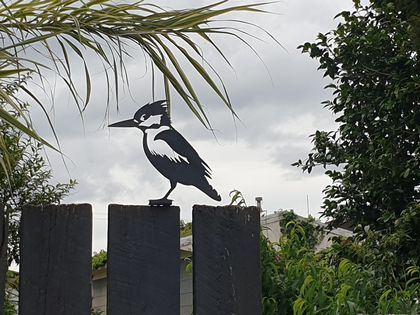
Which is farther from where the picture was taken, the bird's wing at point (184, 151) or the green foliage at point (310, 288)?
the green foliage at point (310, 288)

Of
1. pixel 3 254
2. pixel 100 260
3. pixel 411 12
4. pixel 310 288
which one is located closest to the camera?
pixel 3 254

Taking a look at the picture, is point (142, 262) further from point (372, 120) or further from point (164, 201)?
point (372, 120)

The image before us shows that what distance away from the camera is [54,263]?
1.62 m

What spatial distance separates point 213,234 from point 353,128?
17.0ft

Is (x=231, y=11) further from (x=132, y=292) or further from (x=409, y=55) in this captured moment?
(x=409, y=55)

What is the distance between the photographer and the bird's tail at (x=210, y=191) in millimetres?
1714

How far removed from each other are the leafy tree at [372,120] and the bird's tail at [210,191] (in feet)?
15.1

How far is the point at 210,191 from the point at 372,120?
17.0 feet

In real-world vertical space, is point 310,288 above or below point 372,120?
below

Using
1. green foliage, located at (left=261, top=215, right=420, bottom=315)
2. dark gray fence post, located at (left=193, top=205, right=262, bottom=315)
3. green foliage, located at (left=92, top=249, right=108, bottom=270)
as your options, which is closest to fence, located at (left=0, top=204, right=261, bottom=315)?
dark gray fence post, located at (left=193, top=205, right=262, bottom=315)

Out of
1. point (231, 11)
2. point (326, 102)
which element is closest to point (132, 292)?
point (231, 11)

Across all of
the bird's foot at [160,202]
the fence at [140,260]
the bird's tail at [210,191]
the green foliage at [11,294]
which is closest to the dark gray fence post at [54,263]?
the fence at [140,260]

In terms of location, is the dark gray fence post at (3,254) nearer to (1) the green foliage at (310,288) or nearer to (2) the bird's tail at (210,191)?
(2) the bird's tail at (210,191)

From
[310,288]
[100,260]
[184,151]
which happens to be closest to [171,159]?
[184,151]
